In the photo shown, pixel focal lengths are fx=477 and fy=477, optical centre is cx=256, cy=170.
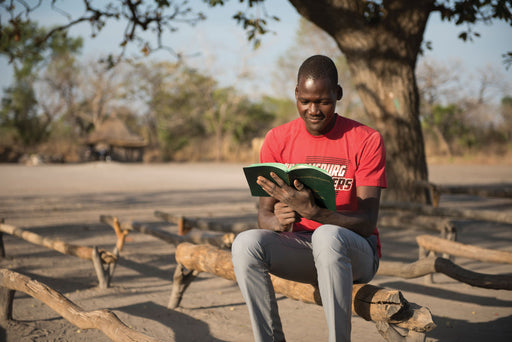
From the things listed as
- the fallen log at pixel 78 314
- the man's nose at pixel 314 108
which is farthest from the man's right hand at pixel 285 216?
the fallen log at pixel 78 314

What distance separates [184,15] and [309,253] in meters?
6.52

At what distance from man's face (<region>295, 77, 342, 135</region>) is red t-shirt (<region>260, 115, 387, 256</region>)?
101mm

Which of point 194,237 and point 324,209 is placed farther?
point 194,237

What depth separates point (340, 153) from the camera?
251 cm

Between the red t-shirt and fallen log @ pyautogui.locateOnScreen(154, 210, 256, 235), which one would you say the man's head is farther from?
fallen log @ pyautogui.locateOnScreen(154, 210, 256, 235)

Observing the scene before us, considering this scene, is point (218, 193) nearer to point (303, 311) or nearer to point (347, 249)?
point (303, 311)

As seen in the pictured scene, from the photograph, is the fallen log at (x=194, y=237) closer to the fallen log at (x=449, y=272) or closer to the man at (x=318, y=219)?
the fallen log at (x=449, y=272)

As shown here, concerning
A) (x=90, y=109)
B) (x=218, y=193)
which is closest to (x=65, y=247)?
(x=218, y=193)

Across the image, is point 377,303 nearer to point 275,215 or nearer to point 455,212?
point 275,215

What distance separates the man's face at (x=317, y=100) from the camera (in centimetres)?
241

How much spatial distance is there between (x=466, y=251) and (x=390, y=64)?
4144 mm

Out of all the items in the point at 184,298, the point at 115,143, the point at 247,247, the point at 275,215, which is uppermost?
the point at 115,143

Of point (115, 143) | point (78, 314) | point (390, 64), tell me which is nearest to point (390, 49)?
point (390, 64)

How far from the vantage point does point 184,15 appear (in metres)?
7.95
